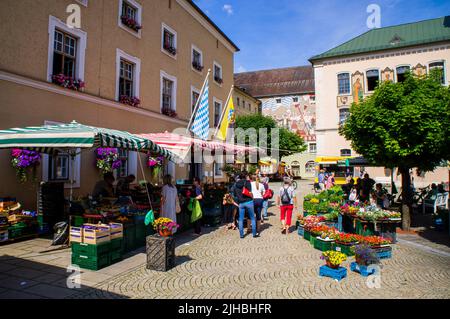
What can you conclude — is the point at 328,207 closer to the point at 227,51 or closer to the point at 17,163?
the point at 17,163

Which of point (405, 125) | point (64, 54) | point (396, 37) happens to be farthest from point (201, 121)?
point (396, 37)

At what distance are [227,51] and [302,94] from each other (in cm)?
3004

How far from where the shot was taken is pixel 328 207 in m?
10.8

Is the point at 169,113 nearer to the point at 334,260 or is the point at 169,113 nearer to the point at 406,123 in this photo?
the point at 406,123

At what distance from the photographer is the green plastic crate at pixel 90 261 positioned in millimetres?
5945

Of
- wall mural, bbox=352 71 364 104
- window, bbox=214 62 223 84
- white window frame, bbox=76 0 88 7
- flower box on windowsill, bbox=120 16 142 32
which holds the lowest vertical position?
white window frame, bbox=76 0 88 7

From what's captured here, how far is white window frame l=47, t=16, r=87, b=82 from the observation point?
10.2m

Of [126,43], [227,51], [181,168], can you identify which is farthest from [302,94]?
[126,43]

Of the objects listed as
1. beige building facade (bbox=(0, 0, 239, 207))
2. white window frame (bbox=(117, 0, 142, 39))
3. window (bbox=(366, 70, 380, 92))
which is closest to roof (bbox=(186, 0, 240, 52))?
beige building facade (bbox=(0, 0, 239, 207))

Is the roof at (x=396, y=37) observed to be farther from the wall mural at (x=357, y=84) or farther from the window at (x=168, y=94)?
the window at (x=168, y=94)

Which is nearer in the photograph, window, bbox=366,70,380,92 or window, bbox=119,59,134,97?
window, bbox=119,59,134,97

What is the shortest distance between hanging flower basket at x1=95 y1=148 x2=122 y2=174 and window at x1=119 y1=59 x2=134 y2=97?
2994mm

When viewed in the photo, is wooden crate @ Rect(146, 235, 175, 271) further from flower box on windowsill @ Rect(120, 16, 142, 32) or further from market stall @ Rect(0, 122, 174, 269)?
flower box on windowsill @ Rect(120, 16, 142, 32)

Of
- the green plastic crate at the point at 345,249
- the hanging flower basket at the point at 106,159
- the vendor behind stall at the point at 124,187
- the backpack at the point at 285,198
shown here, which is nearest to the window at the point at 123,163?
the hanging flower basket at the point at 106,159
